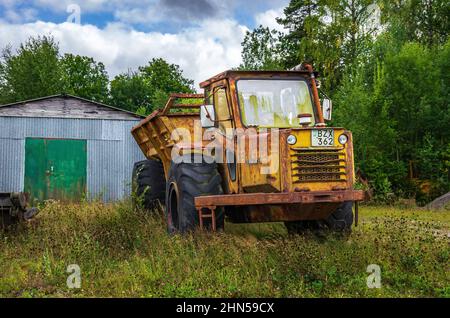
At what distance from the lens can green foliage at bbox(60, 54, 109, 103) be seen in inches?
1877

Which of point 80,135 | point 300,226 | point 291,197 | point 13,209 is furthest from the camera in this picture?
point 80,135

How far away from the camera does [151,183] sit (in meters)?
11.7

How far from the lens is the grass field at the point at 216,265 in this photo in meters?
6.34

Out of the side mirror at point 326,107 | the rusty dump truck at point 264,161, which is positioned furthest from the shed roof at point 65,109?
the side mirror at point 326,107

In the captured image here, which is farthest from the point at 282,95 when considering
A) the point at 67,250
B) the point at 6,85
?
the point at 6,85

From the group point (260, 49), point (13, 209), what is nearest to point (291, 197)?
point (13, 209)

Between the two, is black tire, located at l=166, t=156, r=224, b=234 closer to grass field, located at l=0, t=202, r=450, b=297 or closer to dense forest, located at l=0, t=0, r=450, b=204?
grass field, located at l=0, t=202, r=450, b=297

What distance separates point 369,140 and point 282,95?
557 inches

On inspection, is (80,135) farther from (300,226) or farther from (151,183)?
(300,226)

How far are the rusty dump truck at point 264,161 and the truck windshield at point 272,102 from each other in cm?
1

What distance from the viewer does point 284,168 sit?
763 cm

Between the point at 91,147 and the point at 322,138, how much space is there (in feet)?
45.7

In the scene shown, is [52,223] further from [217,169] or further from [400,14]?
[400,14]

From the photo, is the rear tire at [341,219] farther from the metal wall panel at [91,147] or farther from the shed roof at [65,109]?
the shed roof at [65,109]
